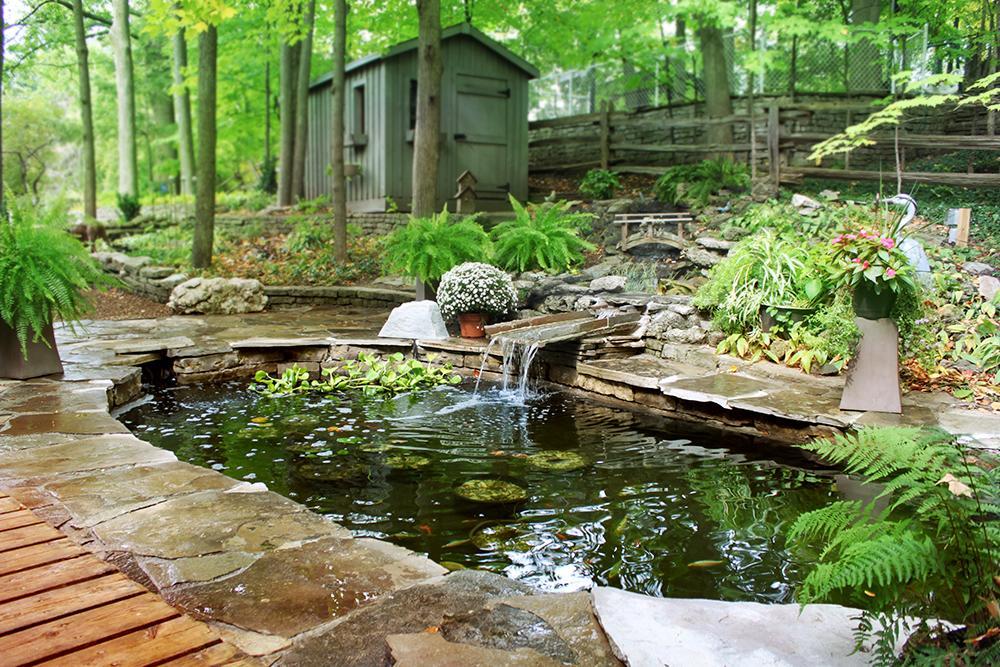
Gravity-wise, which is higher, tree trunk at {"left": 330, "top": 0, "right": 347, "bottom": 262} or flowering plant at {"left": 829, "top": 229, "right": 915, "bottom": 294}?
tree trunk at {"left": 330, "top": 0, "right": 347, "bottom": 262}

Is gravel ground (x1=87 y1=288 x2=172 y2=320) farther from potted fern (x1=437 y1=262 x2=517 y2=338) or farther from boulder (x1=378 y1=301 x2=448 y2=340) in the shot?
potted fern (x1=437 y1=262 x2=517 y2=338)

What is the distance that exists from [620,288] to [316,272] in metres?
5.41

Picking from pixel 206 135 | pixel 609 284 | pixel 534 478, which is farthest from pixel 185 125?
pixel 534 478

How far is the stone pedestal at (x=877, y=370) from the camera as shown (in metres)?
4.86

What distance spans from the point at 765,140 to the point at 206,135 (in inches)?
339

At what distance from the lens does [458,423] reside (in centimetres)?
567

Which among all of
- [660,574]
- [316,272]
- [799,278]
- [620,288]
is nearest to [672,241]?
[620,288]

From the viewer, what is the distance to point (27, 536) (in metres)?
2.71

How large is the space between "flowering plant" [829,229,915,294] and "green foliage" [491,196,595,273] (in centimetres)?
440

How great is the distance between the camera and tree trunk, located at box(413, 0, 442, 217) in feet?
31.4

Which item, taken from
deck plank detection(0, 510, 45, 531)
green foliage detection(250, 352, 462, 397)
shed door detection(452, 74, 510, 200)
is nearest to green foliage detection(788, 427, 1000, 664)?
deck plank detection(0, 510, 45, 531)

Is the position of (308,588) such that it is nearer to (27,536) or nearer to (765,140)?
(27,536)

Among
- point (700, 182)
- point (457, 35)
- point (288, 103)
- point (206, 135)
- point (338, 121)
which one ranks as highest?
point (457, 35)

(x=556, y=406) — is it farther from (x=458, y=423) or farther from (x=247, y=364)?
(x=247, y=364)
